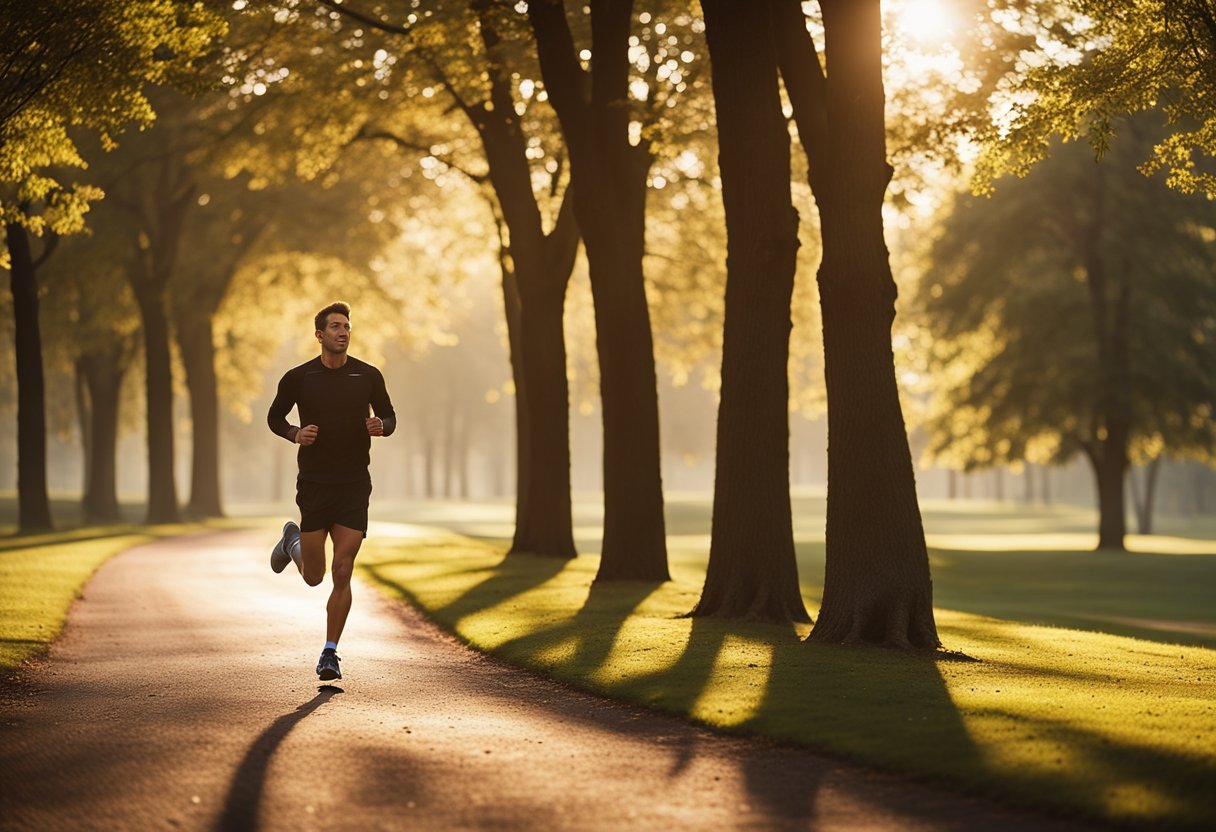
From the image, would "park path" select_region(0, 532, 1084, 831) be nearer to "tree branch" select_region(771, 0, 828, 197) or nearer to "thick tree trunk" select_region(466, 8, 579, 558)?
"tree branch" select_region(771, 0, 828, 197)

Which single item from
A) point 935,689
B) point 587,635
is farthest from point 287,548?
point 935,689

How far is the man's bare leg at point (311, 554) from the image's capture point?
1002cm

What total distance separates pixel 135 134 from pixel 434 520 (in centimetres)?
2805

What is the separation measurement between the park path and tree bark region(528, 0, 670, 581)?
7.91 m

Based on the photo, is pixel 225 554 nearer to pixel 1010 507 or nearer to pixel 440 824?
pixel 440 824

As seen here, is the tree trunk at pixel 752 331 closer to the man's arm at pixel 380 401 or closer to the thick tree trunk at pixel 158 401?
the man's arm at pixel 380 401

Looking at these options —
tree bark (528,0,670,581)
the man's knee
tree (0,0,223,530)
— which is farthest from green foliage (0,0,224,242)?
the man's knee

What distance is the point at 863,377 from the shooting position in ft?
42.4

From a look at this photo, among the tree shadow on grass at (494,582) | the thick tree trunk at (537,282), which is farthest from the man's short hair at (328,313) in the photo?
the thick tree trunk at (537,282)

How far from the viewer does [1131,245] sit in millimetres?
37219

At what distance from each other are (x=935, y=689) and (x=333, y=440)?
4768 millimetres

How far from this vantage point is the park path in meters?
6.27

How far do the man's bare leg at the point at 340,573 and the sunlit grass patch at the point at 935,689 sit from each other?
1948 mm

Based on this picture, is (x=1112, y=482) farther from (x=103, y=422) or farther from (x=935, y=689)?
(x=103, y=422)
